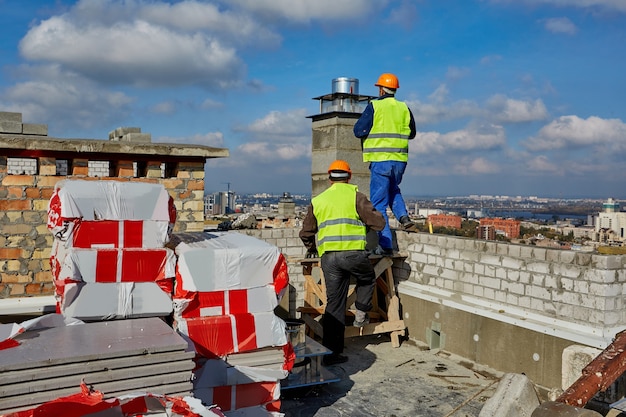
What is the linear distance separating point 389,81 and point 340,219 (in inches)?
93.0

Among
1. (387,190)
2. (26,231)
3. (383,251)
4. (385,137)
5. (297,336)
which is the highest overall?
(385,137)

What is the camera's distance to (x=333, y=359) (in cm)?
693

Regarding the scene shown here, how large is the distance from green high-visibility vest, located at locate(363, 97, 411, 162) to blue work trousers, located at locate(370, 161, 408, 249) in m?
0.11

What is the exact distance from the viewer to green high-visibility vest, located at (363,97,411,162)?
764 cm

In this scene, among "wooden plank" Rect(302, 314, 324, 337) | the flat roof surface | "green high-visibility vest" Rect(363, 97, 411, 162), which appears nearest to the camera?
the flat roof surface

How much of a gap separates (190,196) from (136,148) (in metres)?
0.94

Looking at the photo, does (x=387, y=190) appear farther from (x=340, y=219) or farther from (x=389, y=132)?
(x=340, y=219)

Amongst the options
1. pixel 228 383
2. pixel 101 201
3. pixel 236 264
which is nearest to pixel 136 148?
pixel 101 201

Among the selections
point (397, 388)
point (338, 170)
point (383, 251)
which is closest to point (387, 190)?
point (383, 251)

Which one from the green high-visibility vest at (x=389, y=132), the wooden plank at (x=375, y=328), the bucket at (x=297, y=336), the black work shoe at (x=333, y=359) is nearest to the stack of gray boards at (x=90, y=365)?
the bucket at (x=297, y=336)

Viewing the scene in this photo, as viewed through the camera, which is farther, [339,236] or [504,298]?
[504,298]

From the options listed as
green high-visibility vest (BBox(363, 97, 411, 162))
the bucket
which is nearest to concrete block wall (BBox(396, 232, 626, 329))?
green high-visibility vest (BBox(363, 97, 411, 162))

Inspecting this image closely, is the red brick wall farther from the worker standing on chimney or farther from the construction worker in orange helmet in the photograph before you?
the worker standing on chimney

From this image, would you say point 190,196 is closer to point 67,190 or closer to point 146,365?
point 67,190
